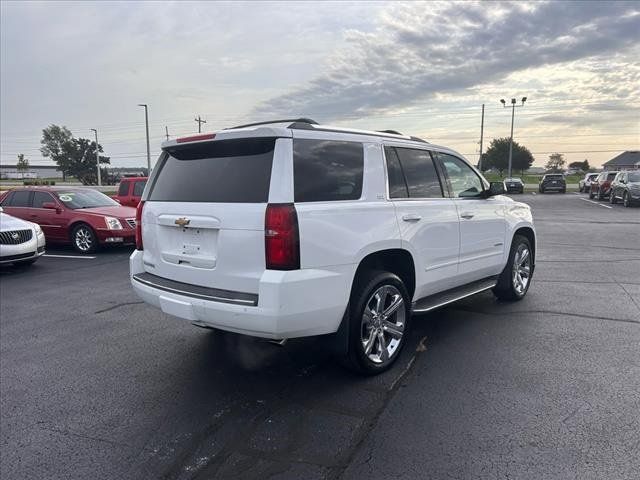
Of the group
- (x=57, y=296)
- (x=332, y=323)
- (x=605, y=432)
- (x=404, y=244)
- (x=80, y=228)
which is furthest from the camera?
(x=80, y=228)

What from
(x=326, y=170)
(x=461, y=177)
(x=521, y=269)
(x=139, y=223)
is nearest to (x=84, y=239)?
(x=139, y=223)

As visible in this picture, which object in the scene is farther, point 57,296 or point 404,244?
point 57,296

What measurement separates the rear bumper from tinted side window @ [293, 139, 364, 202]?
1.84ft

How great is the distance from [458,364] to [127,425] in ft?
8.78

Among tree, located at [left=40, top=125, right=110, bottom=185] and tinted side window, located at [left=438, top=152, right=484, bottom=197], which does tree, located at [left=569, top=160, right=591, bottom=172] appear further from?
tinted side window, located at [left=438, top=152, right=484, bottom=197]

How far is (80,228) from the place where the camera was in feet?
36.8

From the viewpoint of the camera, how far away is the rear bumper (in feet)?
10.5

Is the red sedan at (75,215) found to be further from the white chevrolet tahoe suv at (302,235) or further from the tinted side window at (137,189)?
the white chevrolet tahoe suv at (302,235)

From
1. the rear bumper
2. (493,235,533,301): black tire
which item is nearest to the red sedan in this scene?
the rear bumper

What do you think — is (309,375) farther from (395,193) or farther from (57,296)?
(57,296)

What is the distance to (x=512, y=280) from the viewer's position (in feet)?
19.6

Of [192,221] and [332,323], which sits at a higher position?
[192,221]

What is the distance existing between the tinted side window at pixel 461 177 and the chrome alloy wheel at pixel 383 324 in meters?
1.52

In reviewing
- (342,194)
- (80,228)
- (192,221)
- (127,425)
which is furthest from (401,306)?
(80,228)
